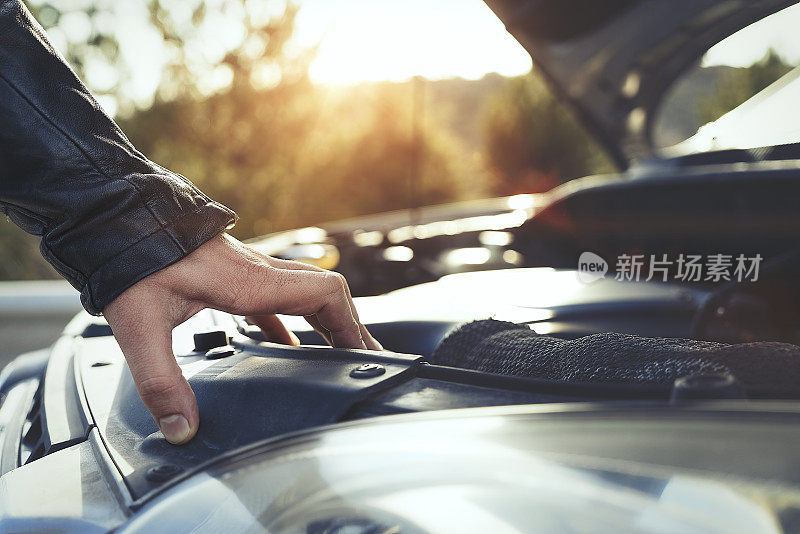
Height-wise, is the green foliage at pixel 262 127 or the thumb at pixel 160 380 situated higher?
the green foliage at pixel 262 127

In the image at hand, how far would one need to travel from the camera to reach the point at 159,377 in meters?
0.83

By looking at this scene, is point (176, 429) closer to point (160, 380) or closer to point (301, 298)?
point (160, 380)

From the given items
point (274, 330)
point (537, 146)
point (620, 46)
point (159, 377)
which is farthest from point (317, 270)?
point (537, 146)

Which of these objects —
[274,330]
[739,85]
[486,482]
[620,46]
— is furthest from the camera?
[620,46]

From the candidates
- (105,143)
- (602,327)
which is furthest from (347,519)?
(602,327)

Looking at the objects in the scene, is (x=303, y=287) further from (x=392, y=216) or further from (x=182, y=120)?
(x=182, y=120)

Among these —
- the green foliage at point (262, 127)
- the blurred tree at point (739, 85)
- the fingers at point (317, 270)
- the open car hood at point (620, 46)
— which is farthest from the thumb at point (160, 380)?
the green foliage at point (262, 127)

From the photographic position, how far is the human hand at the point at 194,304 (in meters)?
0.83

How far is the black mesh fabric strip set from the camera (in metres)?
0.74

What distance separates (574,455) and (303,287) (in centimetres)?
52

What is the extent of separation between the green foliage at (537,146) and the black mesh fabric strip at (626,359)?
101 cm

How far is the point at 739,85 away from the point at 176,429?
125 centimetres

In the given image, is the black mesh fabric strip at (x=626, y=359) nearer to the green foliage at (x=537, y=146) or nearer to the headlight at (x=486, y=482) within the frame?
the headlight at (x=486, y=482)

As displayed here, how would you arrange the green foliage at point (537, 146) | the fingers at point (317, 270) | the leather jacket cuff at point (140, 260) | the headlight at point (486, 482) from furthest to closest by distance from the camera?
the green foliage at point (537, 146)
the fingers at point (317, 270)
the leather jacket cuff at point (140, 260)
the headlight at point (486, 482)
